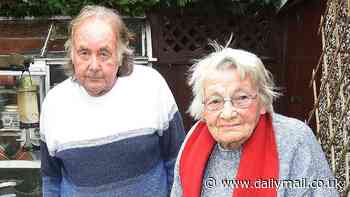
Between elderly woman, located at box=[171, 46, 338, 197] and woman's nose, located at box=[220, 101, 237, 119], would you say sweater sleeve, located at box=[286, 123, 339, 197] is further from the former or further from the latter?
woman's nose, located at box=[220, 101, 237, 119]

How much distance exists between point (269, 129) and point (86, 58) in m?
0.75

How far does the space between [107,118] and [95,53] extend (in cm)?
27

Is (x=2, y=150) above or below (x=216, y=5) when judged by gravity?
below

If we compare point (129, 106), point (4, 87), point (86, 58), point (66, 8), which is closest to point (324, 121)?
point (129, 106)

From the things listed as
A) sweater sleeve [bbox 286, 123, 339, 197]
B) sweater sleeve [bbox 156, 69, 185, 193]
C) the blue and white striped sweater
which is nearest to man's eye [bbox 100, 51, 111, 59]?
the blue and white striped sweater

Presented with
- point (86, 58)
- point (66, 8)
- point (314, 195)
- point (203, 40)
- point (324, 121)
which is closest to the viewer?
point (314, 195)

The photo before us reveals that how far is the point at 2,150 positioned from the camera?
3959 millimetres

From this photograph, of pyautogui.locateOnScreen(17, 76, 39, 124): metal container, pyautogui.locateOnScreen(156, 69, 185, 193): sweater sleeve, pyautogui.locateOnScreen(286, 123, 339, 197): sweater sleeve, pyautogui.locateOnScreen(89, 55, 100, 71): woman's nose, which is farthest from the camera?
pyautogui.locateOnScreen(17, 76, 39, 124): metal container

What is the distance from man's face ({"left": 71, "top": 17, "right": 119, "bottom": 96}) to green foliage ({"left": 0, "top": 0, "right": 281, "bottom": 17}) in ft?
5.99

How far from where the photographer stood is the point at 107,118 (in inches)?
Answer: 83.0

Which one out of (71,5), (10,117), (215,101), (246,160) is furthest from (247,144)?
(10,117)

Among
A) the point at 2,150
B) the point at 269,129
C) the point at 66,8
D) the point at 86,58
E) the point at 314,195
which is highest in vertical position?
the point at 66,8

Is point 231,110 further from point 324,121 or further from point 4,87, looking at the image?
point 4,87

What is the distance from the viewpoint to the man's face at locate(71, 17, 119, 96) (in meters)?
2.01
